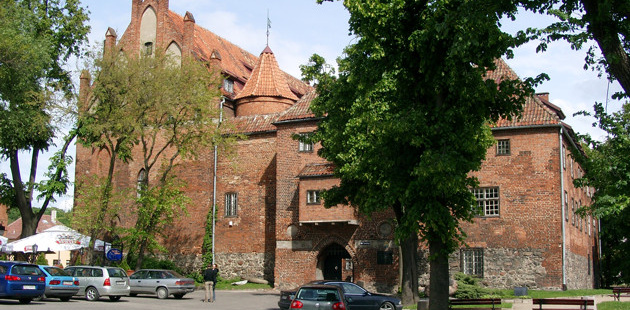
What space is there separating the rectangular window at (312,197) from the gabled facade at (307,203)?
0.21 feet

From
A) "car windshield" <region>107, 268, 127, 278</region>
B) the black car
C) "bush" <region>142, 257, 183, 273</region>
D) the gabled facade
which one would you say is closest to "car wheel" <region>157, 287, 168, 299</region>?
"car windshield" <region>107, 268, 127, 278</region>

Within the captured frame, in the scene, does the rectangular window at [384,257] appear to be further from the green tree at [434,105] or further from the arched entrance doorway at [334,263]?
the green tree at [434,105]

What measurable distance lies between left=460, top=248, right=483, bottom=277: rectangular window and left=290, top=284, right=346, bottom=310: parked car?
1804 cm

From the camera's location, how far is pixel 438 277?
17.6 metres

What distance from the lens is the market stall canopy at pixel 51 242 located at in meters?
34.2

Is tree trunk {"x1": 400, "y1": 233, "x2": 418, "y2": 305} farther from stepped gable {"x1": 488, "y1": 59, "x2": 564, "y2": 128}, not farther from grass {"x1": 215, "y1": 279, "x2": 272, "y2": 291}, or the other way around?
grass {"x1": 215, "y1": 279, "x2": 272, "y2": 291}

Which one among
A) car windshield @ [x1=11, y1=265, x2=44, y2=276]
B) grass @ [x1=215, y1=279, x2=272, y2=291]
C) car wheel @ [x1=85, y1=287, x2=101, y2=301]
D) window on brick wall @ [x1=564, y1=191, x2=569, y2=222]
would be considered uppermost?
window on brick wall @ [x1=564, y1=191, x2=569, y2=222]

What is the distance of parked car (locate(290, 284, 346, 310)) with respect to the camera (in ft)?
55.3

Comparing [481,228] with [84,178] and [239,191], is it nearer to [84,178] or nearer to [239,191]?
[239,191]

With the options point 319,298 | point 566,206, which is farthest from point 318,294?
point 566,206

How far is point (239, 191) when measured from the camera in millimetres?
41750

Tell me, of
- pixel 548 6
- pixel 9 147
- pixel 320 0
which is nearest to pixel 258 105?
pixel 9 147

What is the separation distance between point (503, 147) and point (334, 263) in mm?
11522

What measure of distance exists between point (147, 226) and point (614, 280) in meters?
36.9
